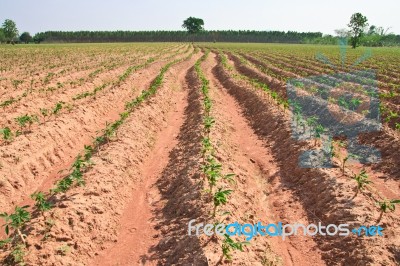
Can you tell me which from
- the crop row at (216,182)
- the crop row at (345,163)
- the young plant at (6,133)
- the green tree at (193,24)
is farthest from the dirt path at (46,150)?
the green tree at (193,24)

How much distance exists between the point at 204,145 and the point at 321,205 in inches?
144

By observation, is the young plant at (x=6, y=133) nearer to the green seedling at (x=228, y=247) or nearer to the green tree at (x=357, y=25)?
the green seedling at (x=228, y=247)

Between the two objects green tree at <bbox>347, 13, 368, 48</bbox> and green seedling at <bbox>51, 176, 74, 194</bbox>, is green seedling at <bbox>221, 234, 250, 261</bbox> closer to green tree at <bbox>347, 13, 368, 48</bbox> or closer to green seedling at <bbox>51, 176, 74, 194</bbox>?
green seedling at <bbox>51, 176, 74, 194</bbox>

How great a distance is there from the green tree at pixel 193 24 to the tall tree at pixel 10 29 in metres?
68.3

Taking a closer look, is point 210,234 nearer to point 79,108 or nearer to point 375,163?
point 375,163

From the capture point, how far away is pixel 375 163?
9703 millimetres

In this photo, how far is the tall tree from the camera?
335ft

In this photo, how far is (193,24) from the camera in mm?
138250

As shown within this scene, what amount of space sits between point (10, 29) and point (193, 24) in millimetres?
72135

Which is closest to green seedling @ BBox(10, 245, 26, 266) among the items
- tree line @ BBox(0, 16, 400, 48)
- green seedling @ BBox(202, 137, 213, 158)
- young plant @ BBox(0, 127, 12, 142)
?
green seedling @ BBox(202, 137, 213, 158)

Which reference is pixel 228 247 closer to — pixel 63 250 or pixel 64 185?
pixel 63 250

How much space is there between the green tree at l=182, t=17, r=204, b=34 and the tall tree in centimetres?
6829

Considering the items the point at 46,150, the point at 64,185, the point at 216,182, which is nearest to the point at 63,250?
the point at 64,185

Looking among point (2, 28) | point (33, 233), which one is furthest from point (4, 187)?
point (2, 28)
